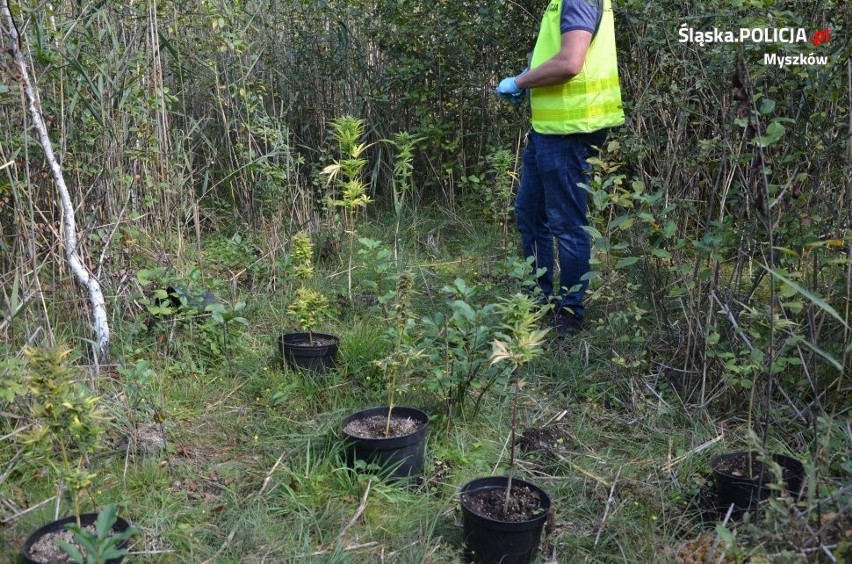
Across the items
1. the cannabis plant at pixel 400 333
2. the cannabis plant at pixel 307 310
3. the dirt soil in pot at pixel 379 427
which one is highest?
the cannabis plant at pixel 400 333

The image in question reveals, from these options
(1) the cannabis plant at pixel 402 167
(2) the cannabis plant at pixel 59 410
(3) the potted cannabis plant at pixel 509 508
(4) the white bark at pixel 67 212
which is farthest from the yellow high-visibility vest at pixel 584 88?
(2) the cannabis plant at pixel 59 410

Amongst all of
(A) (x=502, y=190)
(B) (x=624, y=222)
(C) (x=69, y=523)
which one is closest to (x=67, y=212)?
(C) (x=69, y=523)

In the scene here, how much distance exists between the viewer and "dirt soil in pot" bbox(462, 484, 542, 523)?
2287mm

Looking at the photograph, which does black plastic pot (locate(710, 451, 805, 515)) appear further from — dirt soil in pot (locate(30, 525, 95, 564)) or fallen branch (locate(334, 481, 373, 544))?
dirt soil in pot (locate(30, 525, 95, 564))

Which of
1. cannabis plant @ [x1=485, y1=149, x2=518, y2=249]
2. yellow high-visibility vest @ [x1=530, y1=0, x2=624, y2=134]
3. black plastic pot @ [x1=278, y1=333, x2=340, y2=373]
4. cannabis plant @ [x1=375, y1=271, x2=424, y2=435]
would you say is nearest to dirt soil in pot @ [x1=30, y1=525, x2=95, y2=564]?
cannabis plant @ [x1=375, y1=271, x2=424, y2=435]

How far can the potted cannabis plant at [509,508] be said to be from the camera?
2215mm

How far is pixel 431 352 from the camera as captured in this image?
10.4 feet

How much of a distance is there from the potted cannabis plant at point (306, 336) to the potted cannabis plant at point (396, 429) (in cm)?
50

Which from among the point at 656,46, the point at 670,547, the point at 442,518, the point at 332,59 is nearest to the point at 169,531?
the point at 442,518

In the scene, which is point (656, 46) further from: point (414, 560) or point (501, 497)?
point (414, 560)

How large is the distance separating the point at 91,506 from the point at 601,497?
165 centimetres

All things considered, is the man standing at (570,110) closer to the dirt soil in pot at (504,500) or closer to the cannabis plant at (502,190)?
the cannabis plant at (502,190)

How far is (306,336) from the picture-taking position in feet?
11.7

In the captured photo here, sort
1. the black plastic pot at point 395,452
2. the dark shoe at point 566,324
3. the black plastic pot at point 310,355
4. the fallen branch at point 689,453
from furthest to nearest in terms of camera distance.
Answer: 1. the dark shoe at point 566,324
2. the black plastic pot at point 310,355
3. the fallen branch at point 689,453
4. the black plastic pot at point 395,452
